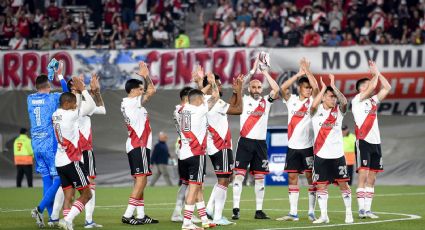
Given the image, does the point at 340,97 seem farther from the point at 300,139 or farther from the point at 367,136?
the point at 367,136

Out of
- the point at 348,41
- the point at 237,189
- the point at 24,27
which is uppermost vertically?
the point at 24,27

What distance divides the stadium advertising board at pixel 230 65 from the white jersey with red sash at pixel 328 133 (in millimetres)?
14224

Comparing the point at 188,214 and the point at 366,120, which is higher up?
the point at 366,120

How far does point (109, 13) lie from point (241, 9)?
528 centimetres

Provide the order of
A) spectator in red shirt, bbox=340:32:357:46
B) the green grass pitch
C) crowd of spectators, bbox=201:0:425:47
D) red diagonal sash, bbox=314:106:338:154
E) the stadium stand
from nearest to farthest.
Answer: the green grass pitch < red diagonal sash, bbox=314:106:338:154 < spectator in red shirt, bbox=340:32:357:46 < crowd of spectators, bbox=201:0:425:47 < the stadium stand

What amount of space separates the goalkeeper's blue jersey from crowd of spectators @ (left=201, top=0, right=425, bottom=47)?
1669 cm

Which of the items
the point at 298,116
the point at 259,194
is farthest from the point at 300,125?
the point at 259,194

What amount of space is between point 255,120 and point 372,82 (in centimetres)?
247

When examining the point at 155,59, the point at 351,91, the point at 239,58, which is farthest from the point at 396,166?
the point at 155,59

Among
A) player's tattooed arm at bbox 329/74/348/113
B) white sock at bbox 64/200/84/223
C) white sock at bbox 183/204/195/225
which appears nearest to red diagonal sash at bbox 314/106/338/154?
player's tattooed arm at bbox 329/74/348/113

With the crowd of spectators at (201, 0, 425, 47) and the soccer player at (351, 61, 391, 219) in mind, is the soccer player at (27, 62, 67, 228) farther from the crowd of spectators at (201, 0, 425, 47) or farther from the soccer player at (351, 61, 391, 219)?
the crowd of spectators at (201, 0, 425, 47)

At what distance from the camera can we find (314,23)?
37000 mm

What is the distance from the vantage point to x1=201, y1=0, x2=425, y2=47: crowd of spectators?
1390 inches

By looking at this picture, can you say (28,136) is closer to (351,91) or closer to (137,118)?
Result: (351,91)
